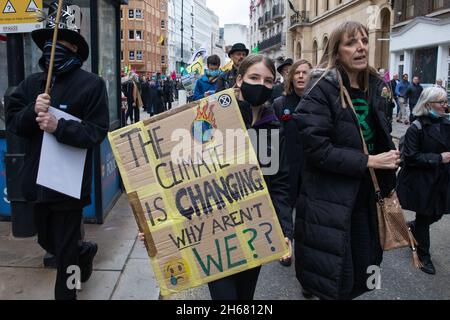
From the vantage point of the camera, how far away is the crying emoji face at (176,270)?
2436mm

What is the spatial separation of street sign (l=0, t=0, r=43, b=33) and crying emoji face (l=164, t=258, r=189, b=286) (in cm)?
318

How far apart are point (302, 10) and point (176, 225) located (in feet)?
147

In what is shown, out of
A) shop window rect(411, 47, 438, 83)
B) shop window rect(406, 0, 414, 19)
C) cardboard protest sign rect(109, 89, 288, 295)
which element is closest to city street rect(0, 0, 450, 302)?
cardboard protest sign rect(109, 89, 288, 295)

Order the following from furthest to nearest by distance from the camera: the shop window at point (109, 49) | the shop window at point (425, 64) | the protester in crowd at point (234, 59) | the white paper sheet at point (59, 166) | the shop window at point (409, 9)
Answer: the shop window at point (409, 9)
the shop window at point (425, 64)
the protester in crowd at point (234, 59)
the shop window at point (109, 49)
the white paper sheet at point (59, 166)

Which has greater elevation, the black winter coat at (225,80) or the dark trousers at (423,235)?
the black winter coat at (225,80)

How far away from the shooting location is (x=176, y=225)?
2.42 meters

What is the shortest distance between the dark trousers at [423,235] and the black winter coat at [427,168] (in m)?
0.11

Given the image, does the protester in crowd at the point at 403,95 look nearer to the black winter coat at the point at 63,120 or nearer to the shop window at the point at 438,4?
the shop window at the point at 438,4

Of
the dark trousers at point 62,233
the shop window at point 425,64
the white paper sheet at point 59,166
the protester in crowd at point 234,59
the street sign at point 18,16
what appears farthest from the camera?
the shop window at point 425,64

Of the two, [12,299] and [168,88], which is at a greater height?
[168,88]

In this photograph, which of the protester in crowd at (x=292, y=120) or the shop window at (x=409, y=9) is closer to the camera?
the protester in crowd at (x=292, y=120)

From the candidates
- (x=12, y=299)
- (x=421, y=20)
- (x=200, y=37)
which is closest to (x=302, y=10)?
(x=421, y=20)

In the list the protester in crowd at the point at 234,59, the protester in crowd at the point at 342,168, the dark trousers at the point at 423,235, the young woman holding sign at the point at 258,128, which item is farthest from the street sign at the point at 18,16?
the dark trousers at the point at 423,235
